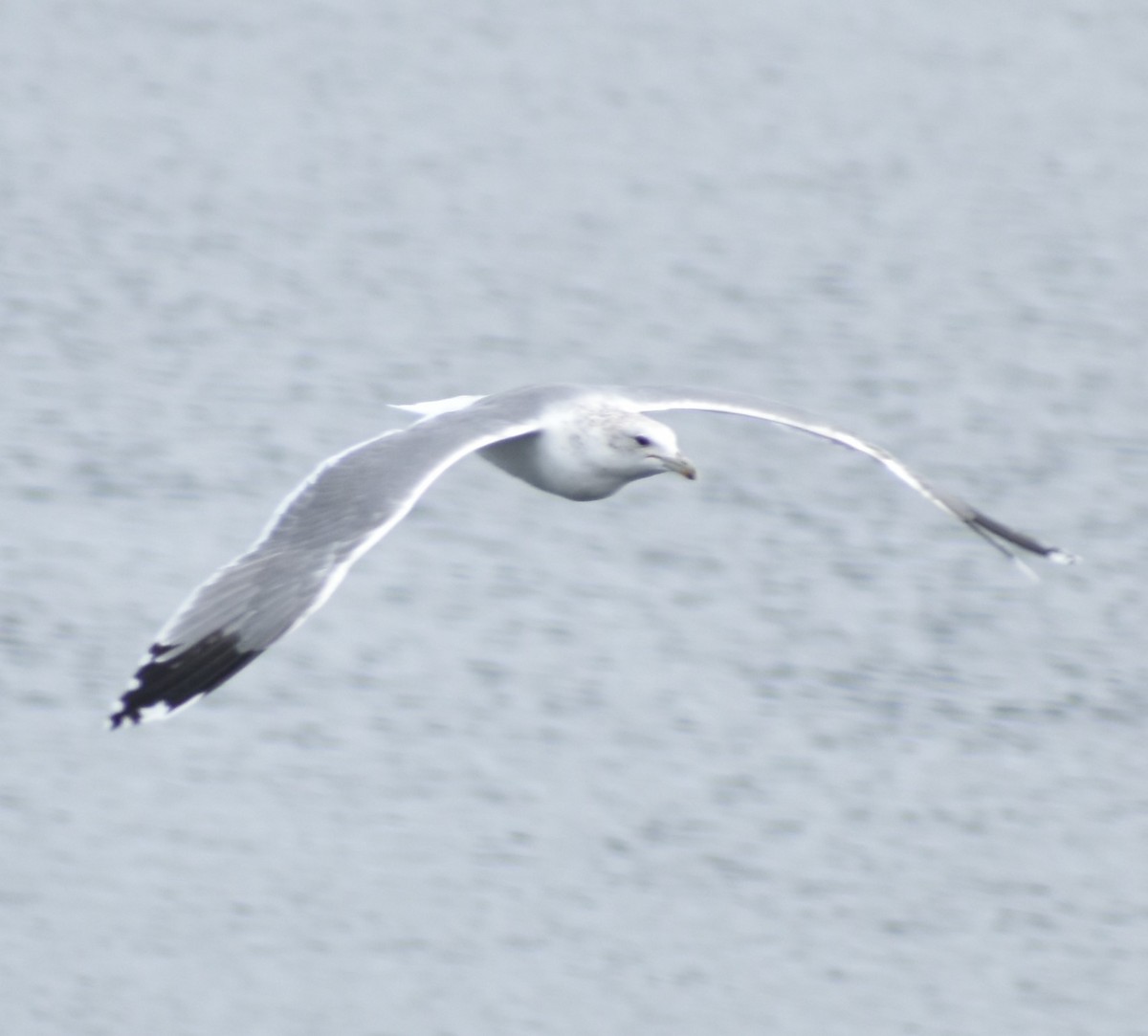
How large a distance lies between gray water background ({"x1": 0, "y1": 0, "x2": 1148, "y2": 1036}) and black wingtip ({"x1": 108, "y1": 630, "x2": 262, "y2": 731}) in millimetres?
6015

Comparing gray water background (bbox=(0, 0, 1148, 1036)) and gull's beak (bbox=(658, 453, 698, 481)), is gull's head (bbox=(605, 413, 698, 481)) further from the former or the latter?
gray water background (bbox=(0, 0, 1148, 1036))

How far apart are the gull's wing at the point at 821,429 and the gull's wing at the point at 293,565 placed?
4.48 ft

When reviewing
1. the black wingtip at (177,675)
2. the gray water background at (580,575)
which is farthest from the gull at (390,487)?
the gray water background at (580,575)

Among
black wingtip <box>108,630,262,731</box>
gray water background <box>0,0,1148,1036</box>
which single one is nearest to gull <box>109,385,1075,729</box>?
black wingtip <box>108,630,262,731</box>

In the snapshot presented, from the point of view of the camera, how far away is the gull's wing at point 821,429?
10.6 metres

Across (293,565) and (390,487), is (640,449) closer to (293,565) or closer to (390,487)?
(390,487)

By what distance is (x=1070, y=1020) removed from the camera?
581 inches

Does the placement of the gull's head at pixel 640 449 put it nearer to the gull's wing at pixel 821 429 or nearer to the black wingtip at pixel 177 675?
the gull's wing at pixel 821 429

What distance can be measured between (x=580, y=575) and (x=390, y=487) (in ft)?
32.2

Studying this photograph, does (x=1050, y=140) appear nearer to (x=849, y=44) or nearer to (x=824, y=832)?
(x=849, y=44)

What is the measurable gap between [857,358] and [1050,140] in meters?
8.78

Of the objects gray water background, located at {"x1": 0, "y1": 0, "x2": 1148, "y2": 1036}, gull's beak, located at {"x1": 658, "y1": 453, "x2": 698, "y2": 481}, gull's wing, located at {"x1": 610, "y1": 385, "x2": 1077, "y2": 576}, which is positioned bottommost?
gray water background, located at {"x1": 0, "y1": 0, "x2": 1148, "y2": 1036}

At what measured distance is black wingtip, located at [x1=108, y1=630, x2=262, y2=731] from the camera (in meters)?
8.09

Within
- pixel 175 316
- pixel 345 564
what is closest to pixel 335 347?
pixel 175 316
